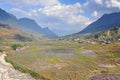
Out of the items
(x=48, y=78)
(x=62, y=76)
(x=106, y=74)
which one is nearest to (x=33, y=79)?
(x=48, y=78)

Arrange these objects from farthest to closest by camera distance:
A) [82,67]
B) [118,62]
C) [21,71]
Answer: [118,62], [82,67], [21,71]

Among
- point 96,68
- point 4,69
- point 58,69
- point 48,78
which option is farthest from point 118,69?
point 4,69

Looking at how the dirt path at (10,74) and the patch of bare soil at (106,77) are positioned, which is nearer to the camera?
the dirt path at (10,74)

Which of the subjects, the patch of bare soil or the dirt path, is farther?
the patch of bare soil

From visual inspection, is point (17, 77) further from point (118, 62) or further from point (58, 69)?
point (118, 62)

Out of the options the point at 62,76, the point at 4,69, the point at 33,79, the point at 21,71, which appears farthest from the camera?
the point at 4,69

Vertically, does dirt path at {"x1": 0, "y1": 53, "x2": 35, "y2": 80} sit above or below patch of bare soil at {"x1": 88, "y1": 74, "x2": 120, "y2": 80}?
above

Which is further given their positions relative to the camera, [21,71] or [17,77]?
[21,71]

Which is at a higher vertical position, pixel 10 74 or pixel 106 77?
pixel 10 74

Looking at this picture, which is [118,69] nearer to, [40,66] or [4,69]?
[40,66]

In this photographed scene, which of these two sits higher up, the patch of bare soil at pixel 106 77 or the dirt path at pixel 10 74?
the dirt path at pixel 10 74
